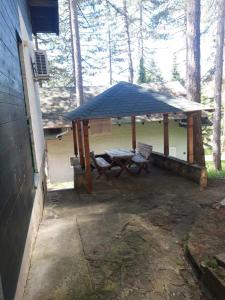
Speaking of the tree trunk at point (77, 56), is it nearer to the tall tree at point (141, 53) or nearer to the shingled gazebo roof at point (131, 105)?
the shingled gazebo roof at point (131, 105)

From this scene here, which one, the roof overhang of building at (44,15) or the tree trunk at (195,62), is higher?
the roof overhang of building at (44,15)

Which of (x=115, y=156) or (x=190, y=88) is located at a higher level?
(x=190, y=88)

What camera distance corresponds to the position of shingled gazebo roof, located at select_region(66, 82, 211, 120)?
663 cm

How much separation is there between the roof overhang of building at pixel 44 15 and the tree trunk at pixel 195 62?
15.3 feet

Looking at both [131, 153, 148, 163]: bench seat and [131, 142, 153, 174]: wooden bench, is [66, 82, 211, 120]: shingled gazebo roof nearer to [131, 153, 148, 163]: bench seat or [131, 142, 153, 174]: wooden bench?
[131, 142, 153, 174]: wooden bench

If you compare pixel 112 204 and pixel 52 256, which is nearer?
pixel 52 256

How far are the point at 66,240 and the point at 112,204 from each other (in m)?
1.80

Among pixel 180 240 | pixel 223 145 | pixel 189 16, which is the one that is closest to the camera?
pixel 180 240

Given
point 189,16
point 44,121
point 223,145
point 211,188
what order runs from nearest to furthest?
point 211,188, point 189,16, point 44,121, point 223,145

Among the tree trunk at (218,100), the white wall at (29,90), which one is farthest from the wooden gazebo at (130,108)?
the tree trunk at (218,100)

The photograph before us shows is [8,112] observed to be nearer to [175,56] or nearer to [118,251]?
[118,251]

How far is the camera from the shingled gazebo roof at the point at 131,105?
6.63m

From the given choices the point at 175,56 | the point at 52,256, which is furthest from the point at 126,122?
the point at 175,56

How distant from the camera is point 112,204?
19.5ft
